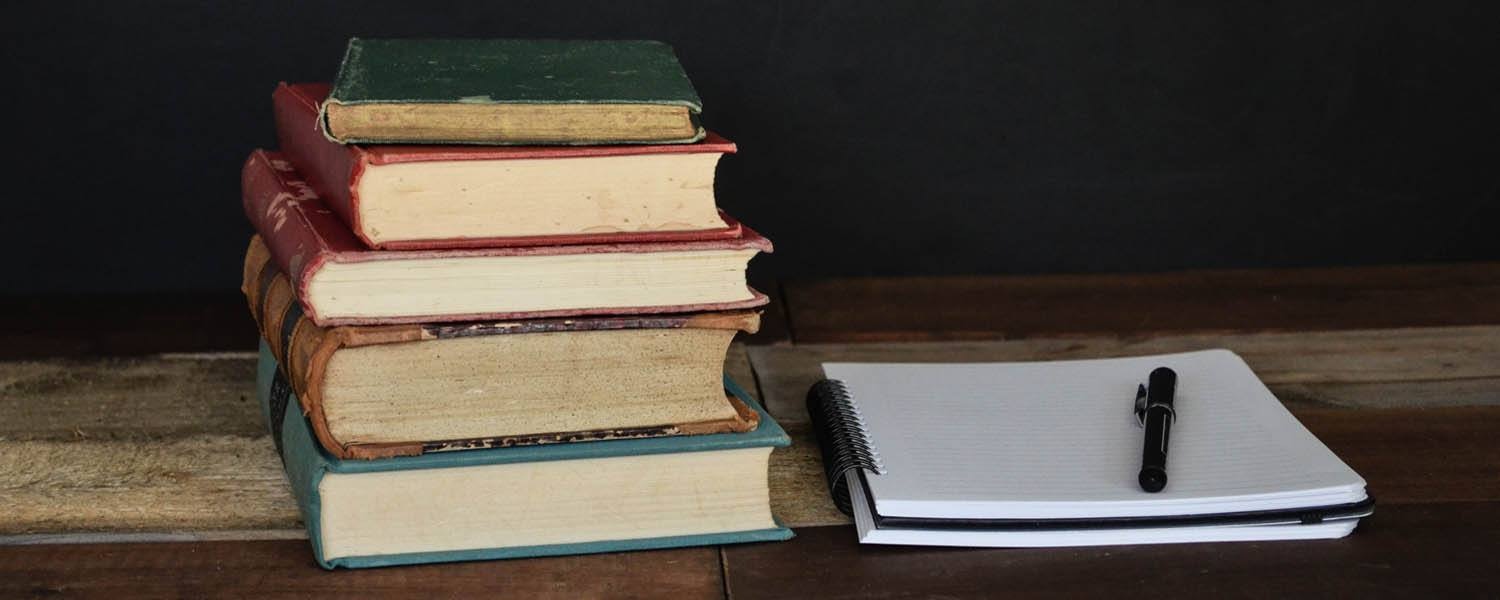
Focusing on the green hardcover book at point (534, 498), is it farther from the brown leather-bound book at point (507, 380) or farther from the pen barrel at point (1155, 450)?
the pen barrel at point (1155, 450)

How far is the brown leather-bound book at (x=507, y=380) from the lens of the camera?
953 millimetres

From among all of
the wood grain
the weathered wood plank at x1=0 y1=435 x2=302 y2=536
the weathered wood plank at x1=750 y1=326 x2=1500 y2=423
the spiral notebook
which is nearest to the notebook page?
the spiral notebook

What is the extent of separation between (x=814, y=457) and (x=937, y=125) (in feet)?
2.09

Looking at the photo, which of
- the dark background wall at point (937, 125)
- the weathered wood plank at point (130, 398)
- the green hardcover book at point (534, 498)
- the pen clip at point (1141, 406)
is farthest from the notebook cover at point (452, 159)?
the dark background wall at point (937, 125)

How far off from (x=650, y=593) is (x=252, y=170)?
0.49m

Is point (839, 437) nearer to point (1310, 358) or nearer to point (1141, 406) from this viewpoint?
point (1141, 406)

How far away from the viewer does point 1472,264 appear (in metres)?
1.70

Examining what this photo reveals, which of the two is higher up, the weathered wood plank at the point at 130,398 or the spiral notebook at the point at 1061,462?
the spiral notebook at the point at 1061,462

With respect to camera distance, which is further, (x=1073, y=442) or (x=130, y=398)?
(x=130, y=398)

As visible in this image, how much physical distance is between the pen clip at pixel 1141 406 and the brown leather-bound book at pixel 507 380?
1.01ft

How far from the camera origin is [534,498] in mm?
997

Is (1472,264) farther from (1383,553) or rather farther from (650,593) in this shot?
(650,593)

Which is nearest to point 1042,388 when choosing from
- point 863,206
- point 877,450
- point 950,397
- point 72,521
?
point 950,397

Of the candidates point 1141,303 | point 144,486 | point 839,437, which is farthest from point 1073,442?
point 144,486
